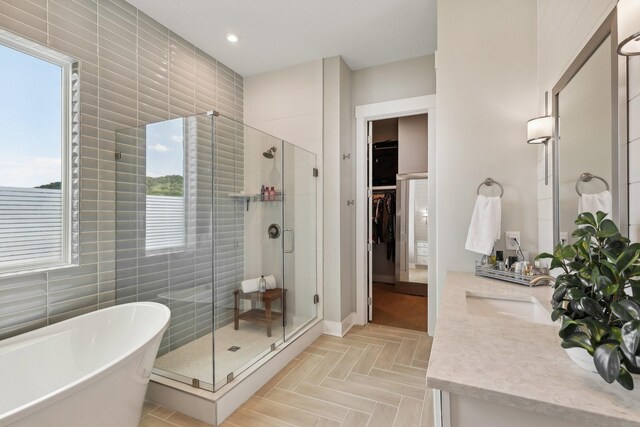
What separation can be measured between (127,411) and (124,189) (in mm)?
1540

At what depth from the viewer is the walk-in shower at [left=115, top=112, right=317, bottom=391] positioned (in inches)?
88.0

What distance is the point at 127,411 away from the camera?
1536 millimetres

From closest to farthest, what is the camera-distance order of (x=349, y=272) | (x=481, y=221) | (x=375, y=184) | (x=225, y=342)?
(x=481, y=221), (x=225, y=342), (x=349, y=272), (x=375, y=184)

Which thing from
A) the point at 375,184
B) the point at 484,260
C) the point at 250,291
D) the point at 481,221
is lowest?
the point at 250,291

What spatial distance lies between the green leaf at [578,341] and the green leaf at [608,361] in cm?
6

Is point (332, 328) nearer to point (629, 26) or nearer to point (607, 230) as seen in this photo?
point (607, 230)

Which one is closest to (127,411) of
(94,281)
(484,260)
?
(94,281)

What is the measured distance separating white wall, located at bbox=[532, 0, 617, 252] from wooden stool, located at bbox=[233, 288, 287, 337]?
218 cm

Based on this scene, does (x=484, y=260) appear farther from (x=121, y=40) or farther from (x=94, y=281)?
(x=121, y=40)

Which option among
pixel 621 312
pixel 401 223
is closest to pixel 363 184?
pixel 401 223

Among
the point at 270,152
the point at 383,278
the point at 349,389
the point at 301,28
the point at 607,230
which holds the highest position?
the point at 301,28

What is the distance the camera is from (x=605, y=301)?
752mm

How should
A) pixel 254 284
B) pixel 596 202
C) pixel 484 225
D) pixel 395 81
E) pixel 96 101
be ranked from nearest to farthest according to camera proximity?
pixel 596 202 < pixel 484 225 < pixel 96 101 < pixel 254 284 < pixel 395 81

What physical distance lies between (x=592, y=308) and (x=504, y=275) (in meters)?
1.23
